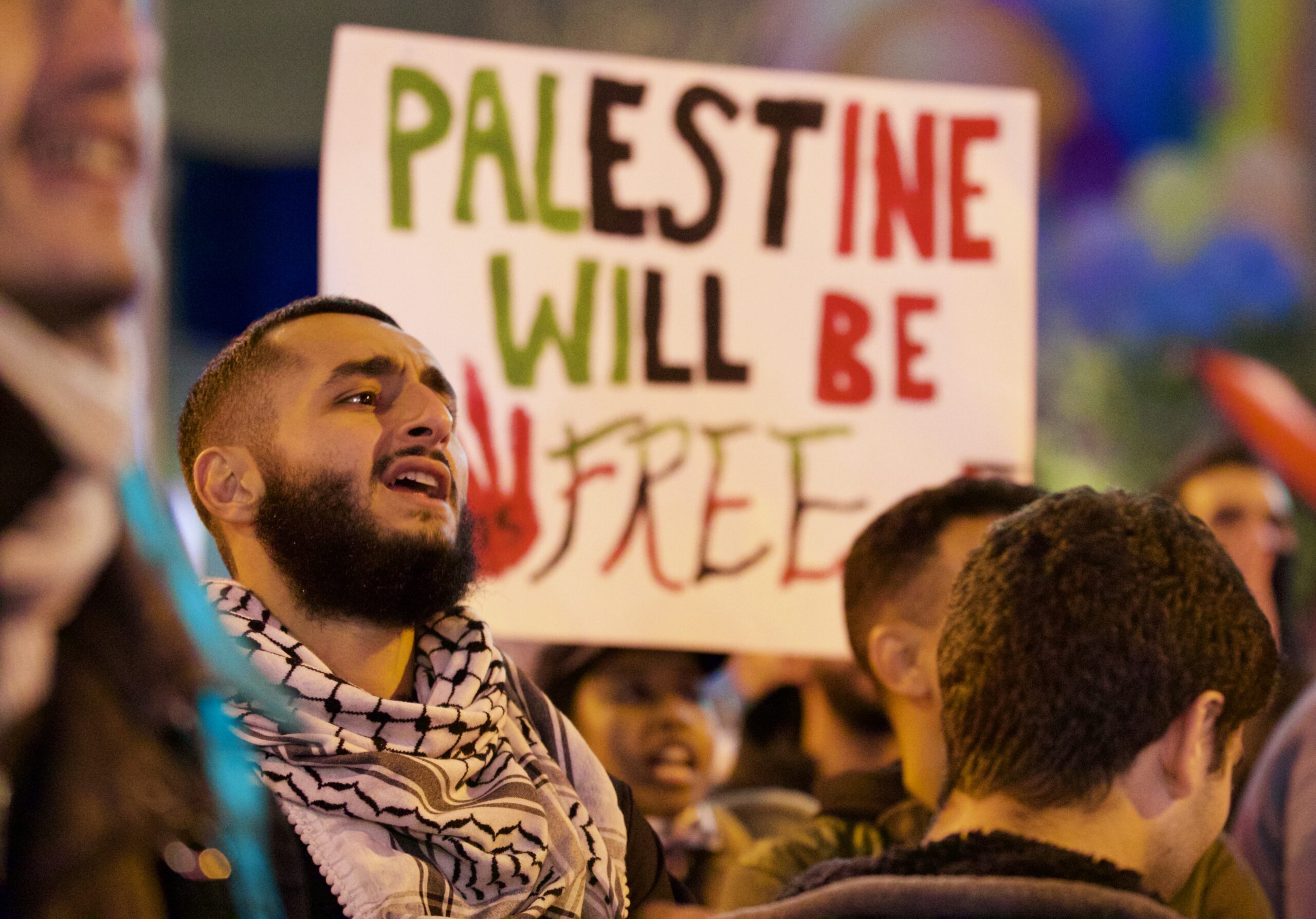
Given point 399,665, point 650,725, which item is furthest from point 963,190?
point 399,665

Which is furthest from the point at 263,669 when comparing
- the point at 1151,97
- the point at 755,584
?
the point at 1151,97

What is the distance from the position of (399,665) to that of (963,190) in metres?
1.49

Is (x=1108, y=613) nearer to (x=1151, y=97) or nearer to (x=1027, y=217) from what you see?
(x=1027, y=217)

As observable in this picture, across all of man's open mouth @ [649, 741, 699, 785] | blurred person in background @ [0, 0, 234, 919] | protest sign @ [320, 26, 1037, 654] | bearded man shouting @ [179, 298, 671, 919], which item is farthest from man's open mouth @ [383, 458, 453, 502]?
man's open mouth @ [649, 741, 699, 785]

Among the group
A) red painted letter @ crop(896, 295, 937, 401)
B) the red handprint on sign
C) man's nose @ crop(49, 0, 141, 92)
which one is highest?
man's nose @ crop(49, 0, 141, 92)

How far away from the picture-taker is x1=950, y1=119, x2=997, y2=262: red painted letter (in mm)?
2699

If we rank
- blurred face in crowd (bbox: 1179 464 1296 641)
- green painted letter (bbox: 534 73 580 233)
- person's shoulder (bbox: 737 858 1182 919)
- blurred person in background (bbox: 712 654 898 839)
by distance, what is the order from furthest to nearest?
blurred face in crowd (bbox: 1179 464 1296 641)
blurred person in background (bbox: 712 654 898 839)
green painted letter (bbox: 534 73 580 233)
person's shoulder (bbox: 737 858 1182 919)

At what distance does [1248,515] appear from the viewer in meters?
3.11

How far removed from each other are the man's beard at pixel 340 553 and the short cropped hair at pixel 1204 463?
6.50 ft

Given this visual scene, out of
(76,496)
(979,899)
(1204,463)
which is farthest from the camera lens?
(1204,463)

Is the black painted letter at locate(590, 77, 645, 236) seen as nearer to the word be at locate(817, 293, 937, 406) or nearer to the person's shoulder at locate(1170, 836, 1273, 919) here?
the word be at locate(817, 293, 937, 406)

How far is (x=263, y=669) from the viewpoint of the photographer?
1.50 m

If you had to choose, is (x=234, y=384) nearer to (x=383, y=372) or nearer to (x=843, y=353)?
(x=383, y=372)

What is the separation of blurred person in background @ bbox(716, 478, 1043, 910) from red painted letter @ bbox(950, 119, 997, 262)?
643mm
